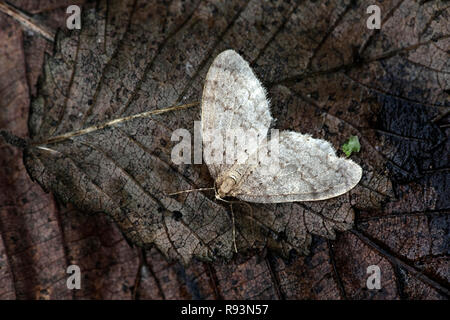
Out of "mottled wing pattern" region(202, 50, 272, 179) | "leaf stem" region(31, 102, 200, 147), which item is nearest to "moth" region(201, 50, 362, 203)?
"mottled wing pattern" region(202, 50, 272, 179)

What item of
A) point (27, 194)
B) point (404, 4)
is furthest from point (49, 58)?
point (404, 4)

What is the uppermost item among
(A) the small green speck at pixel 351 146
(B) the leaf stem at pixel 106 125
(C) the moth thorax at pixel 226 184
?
(B) the leaf stem at pixel 106 125

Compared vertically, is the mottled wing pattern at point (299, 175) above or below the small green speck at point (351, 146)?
below

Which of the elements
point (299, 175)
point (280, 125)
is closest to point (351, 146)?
point (299, 175)

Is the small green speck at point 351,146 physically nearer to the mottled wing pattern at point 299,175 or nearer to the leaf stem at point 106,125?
the mottled wing pattern at point 299,175

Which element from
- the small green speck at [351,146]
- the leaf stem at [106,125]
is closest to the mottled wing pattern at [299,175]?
the small green speck at [351,146]

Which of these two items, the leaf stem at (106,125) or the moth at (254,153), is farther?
the leaf stem at (106,125)
